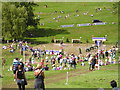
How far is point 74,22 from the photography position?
93375 millimetres

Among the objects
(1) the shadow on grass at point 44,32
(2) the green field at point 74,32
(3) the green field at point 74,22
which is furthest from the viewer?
(1) the shadow on grass at point 44,32

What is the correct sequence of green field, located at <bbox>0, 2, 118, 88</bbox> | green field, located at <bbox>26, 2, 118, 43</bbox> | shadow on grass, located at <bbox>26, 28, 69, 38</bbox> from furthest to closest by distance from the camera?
1. shadow on grass, located at <bbox>26, 28, 69, 38</bbox>
2. green field, located at <bbox>26, 2, 118, 43</bbox>
3. green field, located at <bbox>0, 2, 118, 88</bbox>

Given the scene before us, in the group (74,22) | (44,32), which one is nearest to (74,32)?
(44,32)

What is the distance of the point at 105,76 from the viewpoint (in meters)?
27.6

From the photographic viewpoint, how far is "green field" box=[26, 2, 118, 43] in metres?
78.8

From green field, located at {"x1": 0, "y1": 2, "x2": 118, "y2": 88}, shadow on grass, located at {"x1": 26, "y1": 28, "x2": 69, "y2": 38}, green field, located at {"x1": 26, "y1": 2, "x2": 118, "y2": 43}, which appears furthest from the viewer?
shadow on grass, located at {"x1": 26, "y1": 28, "x2": 69, "y2": 38}

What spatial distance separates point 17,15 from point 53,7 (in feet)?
147

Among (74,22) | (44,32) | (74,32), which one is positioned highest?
(74,22)

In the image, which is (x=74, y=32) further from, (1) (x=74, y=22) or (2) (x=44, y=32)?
(1) (x=74, y=22)

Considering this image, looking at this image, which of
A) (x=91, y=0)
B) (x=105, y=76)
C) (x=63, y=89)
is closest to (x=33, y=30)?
(x=91, y=0)

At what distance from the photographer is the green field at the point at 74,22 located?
258 ft

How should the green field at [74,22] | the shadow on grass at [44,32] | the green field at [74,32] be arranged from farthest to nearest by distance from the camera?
the shadow on grass at [44,32] → the green field at [74,22] → the green field at [74,32]

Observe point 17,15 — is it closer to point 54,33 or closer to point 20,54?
point 54,33

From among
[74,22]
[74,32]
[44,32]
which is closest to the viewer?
[74,32]
